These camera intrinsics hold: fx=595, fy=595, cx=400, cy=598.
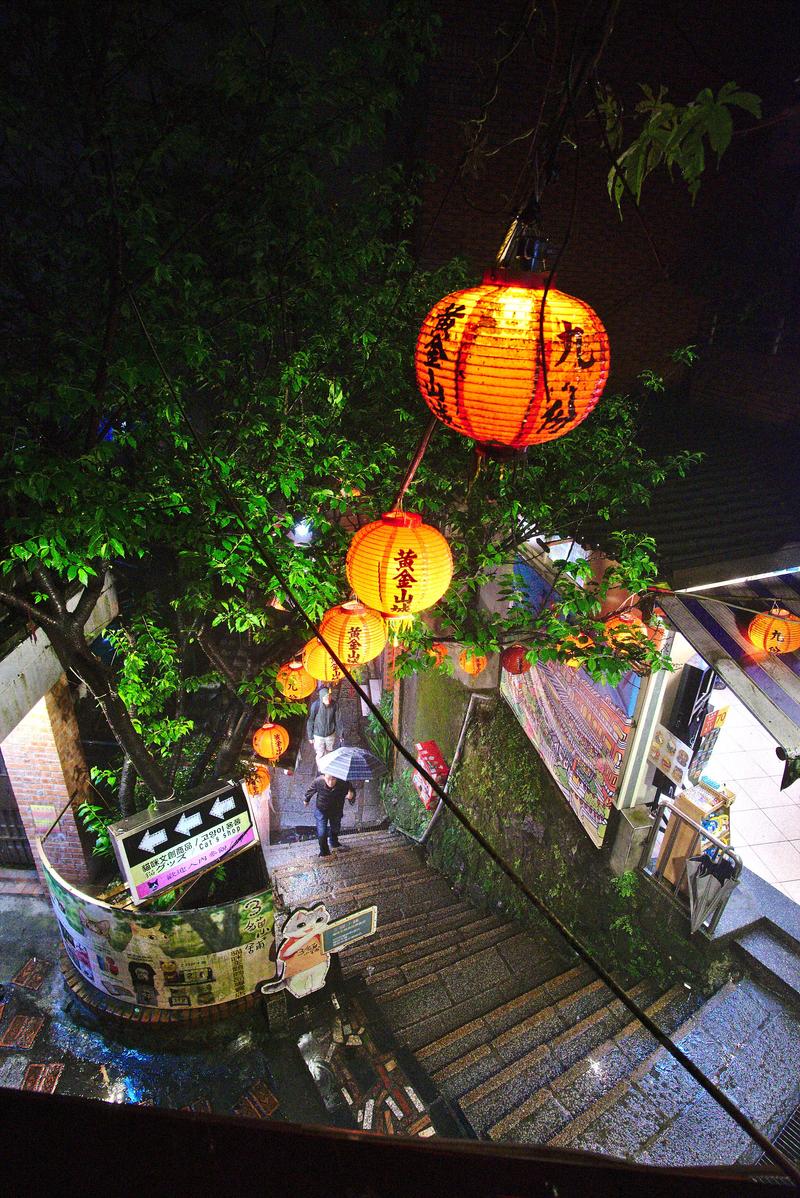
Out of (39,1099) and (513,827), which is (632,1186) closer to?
(39,1099)

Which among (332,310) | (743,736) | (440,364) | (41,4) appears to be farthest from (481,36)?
(743,736)

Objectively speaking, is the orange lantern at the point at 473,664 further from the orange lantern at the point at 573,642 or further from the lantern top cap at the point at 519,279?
the lantern top cap at the point at 519,279

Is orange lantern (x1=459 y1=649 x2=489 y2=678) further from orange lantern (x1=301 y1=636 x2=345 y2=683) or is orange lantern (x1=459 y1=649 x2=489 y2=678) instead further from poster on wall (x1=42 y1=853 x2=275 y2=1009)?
poster on wall (x1=42 y1=853 x2=275 y2=1009)

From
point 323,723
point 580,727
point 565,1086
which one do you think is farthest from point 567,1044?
point 323,723

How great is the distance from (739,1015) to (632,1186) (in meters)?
8.88

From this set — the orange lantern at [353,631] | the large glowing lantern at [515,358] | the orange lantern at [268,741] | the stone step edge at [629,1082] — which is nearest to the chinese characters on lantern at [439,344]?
the large glowing lantern at [515,358]

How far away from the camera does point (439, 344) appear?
3.90 metres

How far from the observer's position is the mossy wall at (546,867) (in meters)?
8.96

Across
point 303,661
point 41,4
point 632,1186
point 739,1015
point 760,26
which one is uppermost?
point 760,26

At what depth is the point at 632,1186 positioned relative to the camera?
1277 mm

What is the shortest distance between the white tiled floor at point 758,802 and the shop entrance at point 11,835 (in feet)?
39.3

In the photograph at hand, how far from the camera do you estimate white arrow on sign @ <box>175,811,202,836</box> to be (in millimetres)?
7984

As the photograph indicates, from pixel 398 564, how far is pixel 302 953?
6.40 meters

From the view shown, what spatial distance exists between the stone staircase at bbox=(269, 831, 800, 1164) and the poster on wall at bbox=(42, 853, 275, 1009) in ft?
5.90
